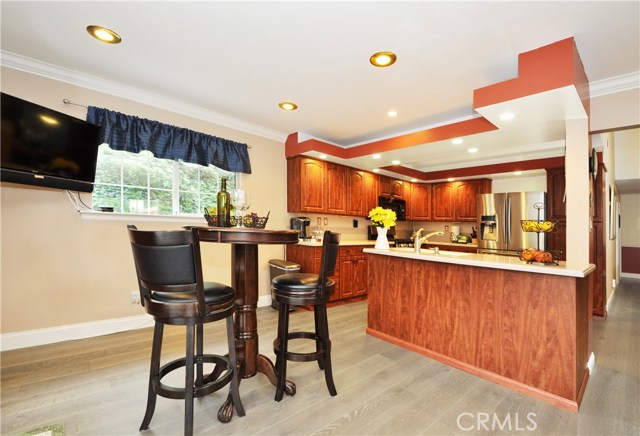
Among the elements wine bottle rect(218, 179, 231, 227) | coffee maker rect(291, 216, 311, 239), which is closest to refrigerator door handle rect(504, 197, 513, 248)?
coffee maker rect(291, 216, 311, 239)

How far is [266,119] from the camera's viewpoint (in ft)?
12.8

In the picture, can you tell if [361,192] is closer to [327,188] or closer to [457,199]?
[327,188]

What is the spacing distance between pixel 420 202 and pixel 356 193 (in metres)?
2.14

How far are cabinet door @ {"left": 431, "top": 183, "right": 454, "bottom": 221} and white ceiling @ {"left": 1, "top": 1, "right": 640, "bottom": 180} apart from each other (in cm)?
284

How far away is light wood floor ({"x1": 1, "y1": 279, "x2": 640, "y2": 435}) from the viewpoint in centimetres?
168

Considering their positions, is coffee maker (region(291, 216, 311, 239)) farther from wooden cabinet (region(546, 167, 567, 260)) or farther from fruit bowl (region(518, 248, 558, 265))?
→ wooden cabinet (region(546, 167, 567, 260))

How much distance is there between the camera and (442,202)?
645 cm

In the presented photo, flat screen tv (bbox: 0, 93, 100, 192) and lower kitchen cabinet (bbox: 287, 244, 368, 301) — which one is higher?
flat screen tv (bbox: 0, 93, 100, 192)

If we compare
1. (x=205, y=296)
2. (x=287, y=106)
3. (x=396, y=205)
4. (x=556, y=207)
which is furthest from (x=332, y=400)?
(x=556, y=207)

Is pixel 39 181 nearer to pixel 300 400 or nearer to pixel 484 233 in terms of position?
pixel 300 400

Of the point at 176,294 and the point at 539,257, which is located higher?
the point at 539,257

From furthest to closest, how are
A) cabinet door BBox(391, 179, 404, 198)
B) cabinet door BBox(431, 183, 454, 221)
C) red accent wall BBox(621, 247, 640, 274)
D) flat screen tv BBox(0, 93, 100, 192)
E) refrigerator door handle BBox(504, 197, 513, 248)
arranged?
red accent wall BBox(621, 247, 640, 274) < cabinet door BBox(431, 183, 454, 221) < cabinet door BBox(391, 179, 404, 198) < refrigerator door handle BBox(504, 197, 513, 248) < flat screen tv BBox(0, 93, 100, 192)

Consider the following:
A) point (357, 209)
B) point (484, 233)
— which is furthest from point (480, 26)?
point (484, 233)

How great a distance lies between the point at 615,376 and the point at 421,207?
458 centimetres
